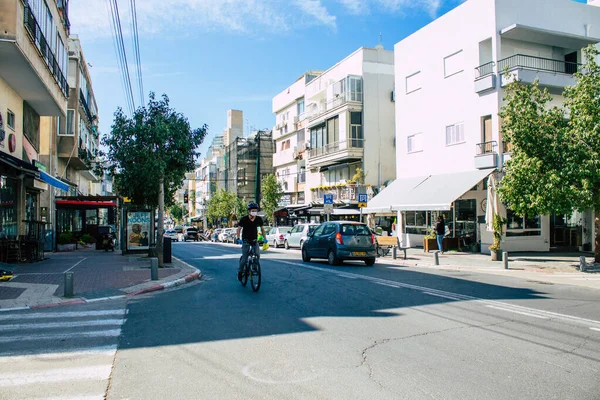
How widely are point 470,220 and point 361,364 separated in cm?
2107

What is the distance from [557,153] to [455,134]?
923cm

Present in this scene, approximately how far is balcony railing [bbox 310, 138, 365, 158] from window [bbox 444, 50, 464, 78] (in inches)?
497

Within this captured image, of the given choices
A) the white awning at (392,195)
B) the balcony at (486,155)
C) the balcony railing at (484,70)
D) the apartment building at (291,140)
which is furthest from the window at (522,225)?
the apartment building at (291,140)

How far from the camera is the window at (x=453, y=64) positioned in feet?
83.6

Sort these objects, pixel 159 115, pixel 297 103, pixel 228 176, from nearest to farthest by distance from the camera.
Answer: pixel 159 115
pixel 297 103
pixel 228 176

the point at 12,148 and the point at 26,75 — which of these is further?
the point at 12,148

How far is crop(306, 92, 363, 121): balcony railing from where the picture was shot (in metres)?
38.8

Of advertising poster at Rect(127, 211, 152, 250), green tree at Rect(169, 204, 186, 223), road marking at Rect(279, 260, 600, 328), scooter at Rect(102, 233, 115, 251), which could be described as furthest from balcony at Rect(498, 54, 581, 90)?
green tree at Rect(169, 204, 186, 223)

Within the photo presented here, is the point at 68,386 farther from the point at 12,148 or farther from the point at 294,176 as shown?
the point at 294,176

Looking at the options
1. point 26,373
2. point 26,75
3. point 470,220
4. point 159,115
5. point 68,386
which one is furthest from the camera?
point 470,220

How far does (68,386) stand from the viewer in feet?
16.4

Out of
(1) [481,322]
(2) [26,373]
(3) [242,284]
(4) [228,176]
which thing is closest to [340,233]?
(3) [242,284]

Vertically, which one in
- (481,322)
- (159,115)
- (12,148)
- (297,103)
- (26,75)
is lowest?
(481,322)

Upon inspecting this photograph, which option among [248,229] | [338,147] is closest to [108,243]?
[248,229]
